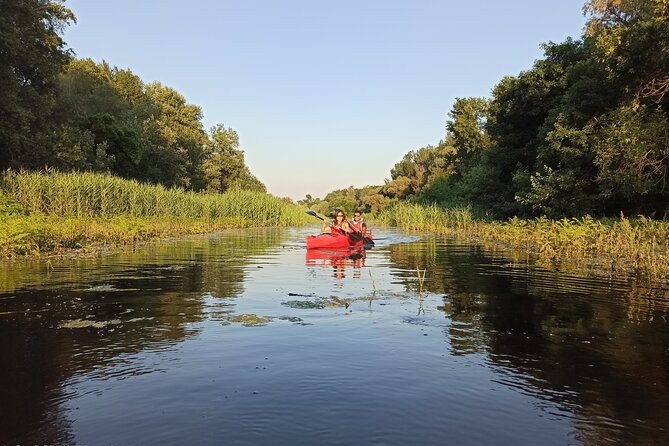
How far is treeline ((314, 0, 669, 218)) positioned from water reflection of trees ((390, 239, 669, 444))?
8.71m

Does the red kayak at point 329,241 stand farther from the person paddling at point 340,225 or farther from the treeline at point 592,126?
the treeline at point 592,126

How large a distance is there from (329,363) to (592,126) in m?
19.9

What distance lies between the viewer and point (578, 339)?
6457mm

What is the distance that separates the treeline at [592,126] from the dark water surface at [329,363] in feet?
31.7

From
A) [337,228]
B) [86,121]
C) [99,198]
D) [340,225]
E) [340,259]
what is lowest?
[340,259]

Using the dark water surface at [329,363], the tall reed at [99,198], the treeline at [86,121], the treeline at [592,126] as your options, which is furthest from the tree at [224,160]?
the dark water surface at [329,363]

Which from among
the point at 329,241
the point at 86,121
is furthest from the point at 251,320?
the point at 86,121

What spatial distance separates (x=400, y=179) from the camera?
77125 mm

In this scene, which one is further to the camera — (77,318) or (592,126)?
(592,126)

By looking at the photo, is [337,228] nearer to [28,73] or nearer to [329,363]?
[329,363]

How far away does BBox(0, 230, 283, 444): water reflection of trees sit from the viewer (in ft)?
13.7

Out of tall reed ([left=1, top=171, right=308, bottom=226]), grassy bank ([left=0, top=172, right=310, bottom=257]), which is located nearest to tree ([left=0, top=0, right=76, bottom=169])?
tall reed ([left=1, top=171, right=308, bottom=226])

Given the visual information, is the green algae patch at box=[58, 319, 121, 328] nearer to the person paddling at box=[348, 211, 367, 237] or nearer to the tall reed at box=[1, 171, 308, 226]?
the tall reed at box=[1, 171, 308, 226]

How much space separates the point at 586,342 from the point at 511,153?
27.1m
